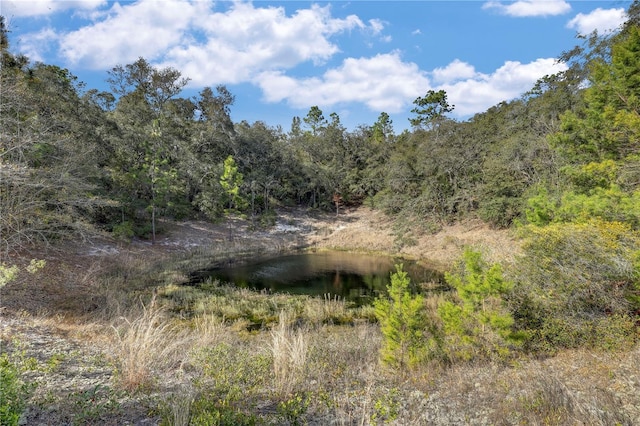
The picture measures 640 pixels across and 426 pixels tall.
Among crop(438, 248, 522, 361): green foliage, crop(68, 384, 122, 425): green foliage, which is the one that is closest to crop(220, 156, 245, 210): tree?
crop(438, 248, 522, 361): green foliage

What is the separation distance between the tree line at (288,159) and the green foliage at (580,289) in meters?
2.16

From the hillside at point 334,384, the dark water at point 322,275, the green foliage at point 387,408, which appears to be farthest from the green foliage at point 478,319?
the dark water at point 322,275

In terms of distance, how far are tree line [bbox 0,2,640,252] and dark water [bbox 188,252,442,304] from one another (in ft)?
20.2

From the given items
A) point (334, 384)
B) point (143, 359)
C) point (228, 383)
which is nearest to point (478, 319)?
point (334, 384)

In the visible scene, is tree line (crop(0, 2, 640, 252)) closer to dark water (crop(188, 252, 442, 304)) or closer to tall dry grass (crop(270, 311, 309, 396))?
dark water (crop(188, 252, 442, 304))

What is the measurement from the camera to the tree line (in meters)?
11.5

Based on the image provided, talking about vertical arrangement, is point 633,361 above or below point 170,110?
below

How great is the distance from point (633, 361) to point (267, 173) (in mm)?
35064

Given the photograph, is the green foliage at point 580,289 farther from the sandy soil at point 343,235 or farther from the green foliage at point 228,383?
the sandy soil at point 343,235

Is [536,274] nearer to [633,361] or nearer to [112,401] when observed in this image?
[633,361]

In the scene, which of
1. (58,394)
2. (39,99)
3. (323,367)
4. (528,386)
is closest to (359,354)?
(323,367)

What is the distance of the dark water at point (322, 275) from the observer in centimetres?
1658

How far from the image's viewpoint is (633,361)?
573cm

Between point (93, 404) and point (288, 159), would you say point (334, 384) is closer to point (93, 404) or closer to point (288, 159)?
point (93, 404)
